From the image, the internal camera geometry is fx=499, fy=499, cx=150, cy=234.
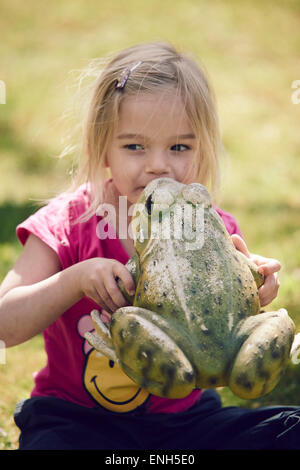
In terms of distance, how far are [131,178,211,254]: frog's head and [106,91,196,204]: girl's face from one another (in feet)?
1.11

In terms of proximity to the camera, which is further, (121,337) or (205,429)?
(205,429)

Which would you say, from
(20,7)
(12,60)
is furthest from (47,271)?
(20,7)

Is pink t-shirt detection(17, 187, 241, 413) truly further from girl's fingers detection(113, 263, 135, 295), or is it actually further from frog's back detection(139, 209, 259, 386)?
frog's back detection(139, 209, 259, 386)

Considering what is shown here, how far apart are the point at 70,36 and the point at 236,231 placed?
7.11m

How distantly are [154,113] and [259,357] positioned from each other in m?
0.91

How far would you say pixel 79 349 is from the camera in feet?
6.13

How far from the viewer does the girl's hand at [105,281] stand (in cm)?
125

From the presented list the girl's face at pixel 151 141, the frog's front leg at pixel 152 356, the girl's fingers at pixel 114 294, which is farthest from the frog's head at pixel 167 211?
the girl's face at pixel 151 141

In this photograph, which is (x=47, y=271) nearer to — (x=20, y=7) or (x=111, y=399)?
(x=111, y=399)

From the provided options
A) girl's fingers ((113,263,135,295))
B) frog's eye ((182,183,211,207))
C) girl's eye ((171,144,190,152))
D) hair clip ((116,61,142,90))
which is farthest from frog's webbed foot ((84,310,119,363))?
hair clip ((116,61,142,90))

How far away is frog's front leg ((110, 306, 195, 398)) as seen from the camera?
102cm

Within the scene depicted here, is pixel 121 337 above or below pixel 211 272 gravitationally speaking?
below

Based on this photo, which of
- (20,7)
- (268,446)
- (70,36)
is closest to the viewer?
(268,446)

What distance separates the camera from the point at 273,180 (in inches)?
204
